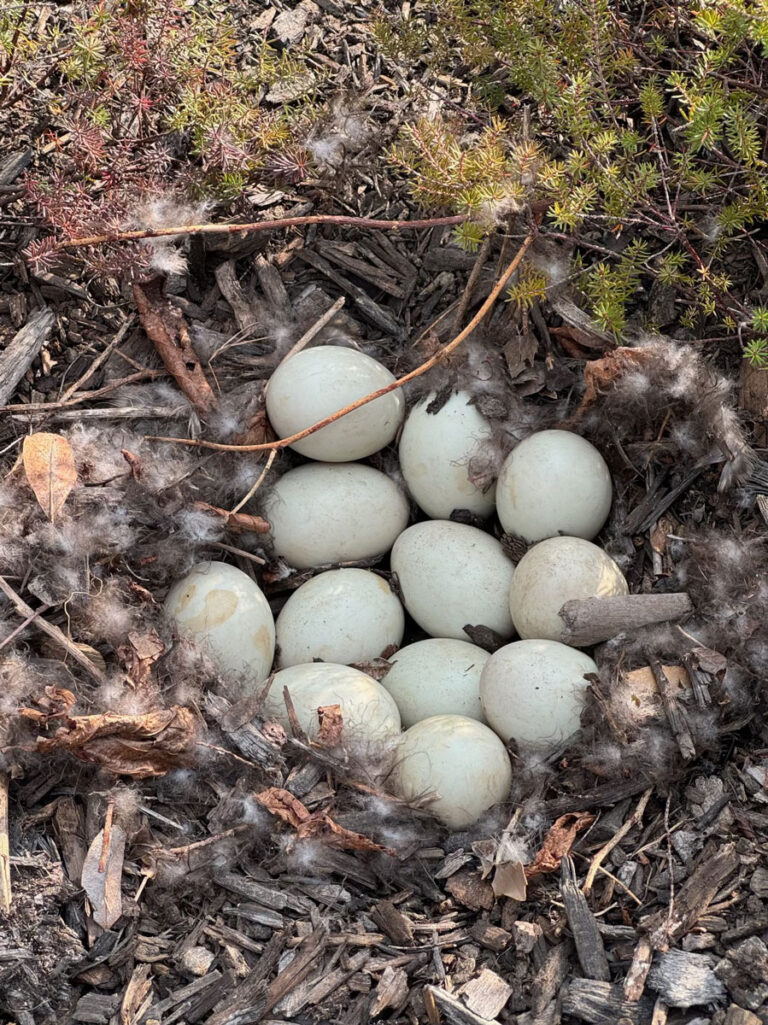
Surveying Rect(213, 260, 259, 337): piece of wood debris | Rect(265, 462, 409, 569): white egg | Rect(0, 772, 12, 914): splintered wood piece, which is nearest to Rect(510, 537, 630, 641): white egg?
Rect(265, 462, 409, 569): white egg

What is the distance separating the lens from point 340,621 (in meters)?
2.88

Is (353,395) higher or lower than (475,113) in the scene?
lower

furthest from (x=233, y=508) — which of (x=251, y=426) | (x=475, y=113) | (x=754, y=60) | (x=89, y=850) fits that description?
(x=754, y=60)

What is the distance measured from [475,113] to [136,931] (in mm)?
2553

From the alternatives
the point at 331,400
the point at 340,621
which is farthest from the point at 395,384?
the point at 340,621

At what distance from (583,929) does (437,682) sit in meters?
0.81

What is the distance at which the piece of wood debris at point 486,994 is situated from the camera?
6.79ft

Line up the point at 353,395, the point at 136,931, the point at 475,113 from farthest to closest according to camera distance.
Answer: the point at 475,113, the point at 353,395, the point at 136,931

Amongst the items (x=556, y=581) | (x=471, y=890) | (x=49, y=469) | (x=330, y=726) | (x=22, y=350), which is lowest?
(x=471, y=890)

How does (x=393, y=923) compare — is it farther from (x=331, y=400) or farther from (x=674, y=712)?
(x=331, y=400)

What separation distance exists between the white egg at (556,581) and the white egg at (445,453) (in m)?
0.33

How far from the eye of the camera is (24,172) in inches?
125

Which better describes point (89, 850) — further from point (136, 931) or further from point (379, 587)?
point (379, 587)

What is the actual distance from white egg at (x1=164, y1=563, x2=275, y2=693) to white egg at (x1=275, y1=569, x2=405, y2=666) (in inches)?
3.1
